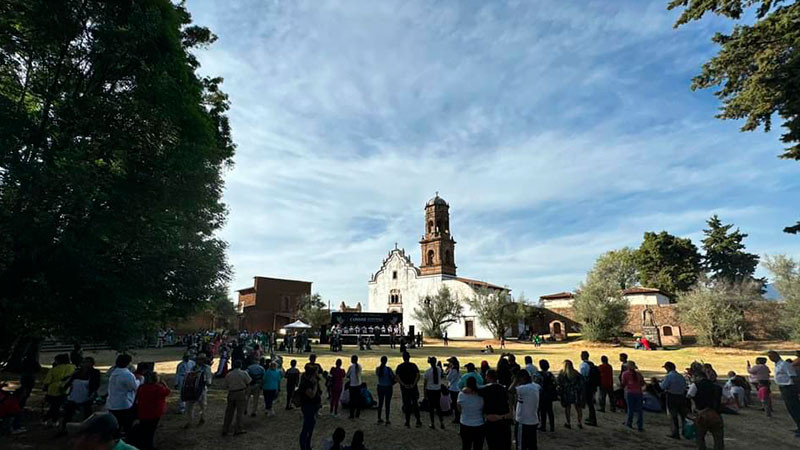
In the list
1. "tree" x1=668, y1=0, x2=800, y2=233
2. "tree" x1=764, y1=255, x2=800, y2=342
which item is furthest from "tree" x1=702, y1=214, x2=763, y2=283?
"tree" x1=668, y1=0, x2=800, y2=233

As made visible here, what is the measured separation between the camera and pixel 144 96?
386 inches

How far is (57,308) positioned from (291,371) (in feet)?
18.2

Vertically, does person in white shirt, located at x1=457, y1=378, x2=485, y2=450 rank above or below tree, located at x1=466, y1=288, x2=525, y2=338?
below

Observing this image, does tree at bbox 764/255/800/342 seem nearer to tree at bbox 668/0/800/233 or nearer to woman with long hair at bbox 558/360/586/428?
tree at bbox 668/0/800/233

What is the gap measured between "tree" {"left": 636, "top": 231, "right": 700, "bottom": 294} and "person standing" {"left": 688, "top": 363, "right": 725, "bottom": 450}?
53242 mm

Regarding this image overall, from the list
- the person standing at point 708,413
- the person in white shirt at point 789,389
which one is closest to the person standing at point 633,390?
the person standing at point 708,413

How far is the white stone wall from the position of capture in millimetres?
44719

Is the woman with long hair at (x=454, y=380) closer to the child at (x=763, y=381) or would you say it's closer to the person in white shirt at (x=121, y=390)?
the person in white shirt at (x=121, y=390)

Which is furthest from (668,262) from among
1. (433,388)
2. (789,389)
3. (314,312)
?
(433,388)

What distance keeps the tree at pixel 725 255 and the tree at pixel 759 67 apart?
161ft

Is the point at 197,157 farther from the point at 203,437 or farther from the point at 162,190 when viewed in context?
the point at 203,437

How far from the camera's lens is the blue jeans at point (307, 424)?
6871 mm

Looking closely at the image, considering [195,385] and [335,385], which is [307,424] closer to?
[335,385]

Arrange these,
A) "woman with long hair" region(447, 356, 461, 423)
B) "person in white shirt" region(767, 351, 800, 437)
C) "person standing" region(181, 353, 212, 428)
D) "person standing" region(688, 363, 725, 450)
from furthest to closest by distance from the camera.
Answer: "woman with long hair" region(447, 356, 461, 423) → "person standing" region(181, 353, 212, 428) → "person in white shirt" region(767, 351, 800, 437) → "person standing" region(688, 363, 725, 450)
